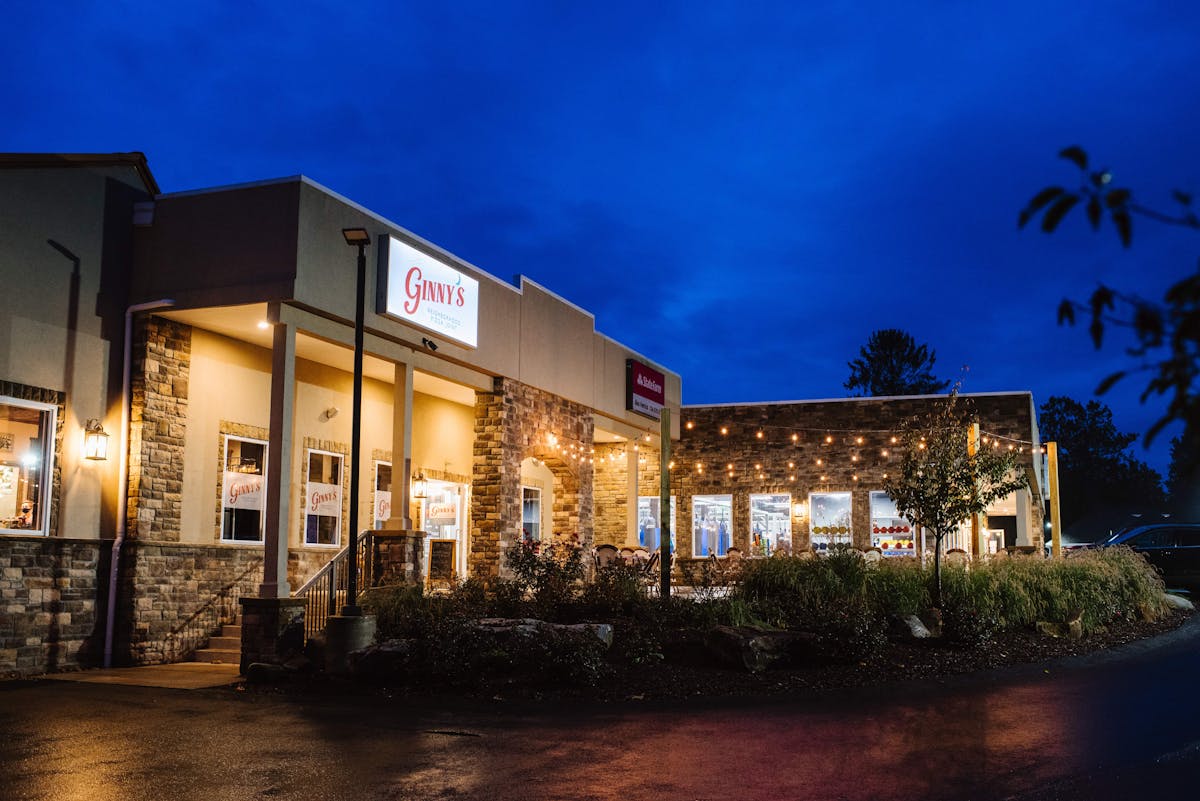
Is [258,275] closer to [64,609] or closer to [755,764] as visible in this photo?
[64,609]

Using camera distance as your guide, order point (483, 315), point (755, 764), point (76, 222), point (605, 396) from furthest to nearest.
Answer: point (605, 396), point (483, 315), point (76, 222), point (755, 764)

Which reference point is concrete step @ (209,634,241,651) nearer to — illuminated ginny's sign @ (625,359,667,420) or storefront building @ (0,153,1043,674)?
storefront building @ (0,153,1043,674)

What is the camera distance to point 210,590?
14461 mm

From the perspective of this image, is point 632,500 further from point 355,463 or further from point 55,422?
point 55,422

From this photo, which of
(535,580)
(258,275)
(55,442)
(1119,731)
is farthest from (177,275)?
(1119,731)

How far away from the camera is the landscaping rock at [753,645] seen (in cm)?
1141

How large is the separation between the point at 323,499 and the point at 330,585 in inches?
133

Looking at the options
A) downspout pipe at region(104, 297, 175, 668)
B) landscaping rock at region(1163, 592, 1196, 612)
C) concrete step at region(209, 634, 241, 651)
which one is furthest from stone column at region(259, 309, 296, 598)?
landscaping rock at region(1163, 592, 1196, 612)

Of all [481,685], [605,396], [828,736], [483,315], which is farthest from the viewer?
[605,396]

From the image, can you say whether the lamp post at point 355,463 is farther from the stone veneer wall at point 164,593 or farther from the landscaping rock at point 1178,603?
the landscaping rock at point 1178,603

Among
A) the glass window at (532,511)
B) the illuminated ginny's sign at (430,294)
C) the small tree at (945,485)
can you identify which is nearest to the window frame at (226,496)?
the illuminated ginny's sign at (430,294)

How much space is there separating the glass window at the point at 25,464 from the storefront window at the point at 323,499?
4276mm

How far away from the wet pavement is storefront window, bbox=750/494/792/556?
1707 centimetres

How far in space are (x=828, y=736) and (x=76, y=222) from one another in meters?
11.1
